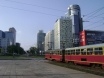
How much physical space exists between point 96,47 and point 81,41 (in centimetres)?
9723

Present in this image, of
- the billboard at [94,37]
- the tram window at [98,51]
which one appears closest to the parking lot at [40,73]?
the tram window at [98,51]

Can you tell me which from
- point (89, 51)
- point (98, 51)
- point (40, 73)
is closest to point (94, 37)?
point (89, 51)

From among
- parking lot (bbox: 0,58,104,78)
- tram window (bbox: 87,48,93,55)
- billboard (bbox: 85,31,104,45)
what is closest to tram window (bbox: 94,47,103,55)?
tram window (bbox: 87,48,93,55)

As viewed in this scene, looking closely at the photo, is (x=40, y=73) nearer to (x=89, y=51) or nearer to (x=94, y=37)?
(x=89, y=51)

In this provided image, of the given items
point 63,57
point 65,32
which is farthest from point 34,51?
point 63,57

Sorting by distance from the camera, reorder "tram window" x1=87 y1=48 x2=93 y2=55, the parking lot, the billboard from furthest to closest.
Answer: the billboard < "tram window" x1=87 y1=48 x2=93 y2=55 < the parking lot

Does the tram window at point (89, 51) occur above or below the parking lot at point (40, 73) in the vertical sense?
above

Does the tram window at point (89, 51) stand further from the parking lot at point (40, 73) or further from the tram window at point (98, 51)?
the parking lot at point (40, 73)

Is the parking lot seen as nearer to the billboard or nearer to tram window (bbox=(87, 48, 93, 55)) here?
tram window (bbox=(87, 48, 93, 55))

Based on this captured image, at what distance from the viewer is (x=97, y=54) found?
2127 cm

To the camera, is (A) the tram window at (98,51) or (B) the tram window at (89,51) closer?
(A) the tram window at (98,51)

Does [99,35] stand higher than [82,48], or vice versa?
[99,35]

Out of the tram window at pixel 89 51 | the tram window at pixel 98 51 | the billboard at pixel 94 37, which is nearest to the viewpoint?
the tram window at pixel 98 51

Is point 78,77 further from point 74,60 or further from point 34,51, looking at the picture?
point 34,51
